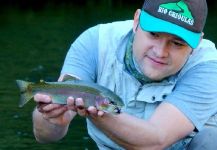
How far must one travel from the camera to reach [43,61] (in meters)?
13.2

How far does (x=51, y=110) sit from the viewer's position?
11.8 ft

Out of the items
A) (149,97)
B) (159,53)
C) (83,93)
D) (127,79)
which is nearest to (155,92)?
(149,97)

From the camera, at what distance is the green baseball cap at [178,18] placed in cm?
383

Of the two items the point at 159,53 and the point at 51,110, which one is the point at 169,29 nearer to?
the point at 159,53

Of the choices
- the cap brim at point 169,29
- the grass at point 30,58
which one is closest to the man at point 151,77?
the cap brim at point 169,29

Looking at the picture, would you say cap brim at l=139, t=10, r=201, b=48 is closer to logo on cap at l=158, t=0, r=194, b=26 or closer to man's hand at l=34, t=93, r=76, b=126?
logo on cap at l=158, t=0, r=194, b=26

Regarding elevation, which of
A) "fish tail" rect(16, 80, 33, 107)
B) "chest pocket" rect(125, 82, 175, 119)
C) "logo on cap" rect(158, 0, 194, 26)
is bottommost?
"chest pocket" rect(125, 82, 175, 119)

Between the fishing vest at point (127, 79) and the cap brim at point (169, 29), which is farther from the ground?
the cap brim at point (169, 29)

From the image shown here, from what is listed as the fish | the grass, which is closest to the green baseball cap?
the fish

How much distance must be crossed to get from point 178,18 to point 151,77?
0.36 m

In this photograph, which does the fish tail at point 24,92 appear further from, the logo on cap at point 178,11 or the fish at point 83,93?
the logo on cap at point 178,11

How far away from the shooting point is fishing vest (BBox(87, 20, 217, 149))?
4.10m

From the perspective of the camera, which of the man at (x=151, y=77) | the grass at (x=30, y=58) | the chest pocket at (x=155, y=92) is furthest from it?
the grass at (x=30, y=58)

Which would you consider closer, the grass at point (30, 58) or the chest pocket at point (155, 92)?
the chest pocket at point (155, 92)
